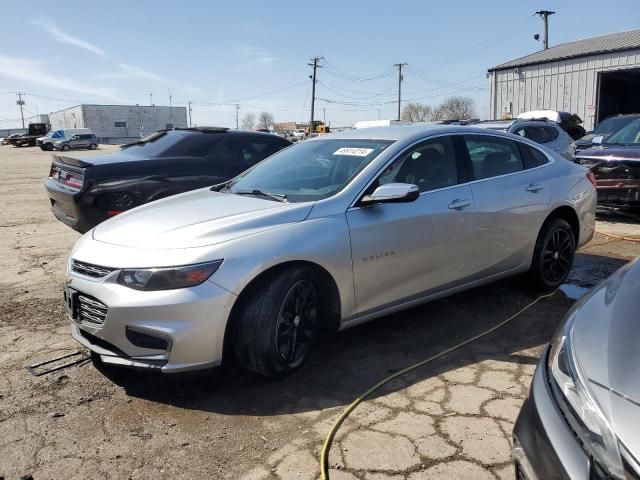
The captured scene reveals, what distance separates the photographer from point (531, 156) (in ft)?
16.1

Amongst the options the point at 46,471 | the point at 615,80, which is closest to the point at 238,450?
the point at 46,471

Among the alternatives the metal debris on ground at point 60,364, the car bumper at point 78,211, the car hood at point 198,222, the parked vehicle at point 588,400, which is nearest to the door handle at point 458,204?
the car hood at point 198,222

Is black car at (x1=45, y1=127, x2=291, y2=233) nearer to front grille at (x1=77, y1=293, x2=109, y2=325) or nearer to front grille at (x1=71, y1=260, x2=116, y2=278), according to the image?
front grille at (x1=71, y1=260, x2=116, y2=278)

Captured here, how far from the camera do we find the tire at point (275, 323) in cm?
313

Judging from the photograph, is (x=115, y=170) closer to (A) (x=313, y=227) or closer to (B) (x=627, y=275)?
(A) (x=313, y=227)

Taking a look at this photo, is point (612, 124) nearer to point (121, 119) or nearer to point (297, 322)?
point (297, 322)

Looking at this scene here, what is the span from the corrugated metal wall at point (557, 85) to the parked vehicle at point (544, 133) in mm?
15436

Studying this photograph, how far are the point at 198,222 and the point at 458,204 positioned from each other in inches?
76.8

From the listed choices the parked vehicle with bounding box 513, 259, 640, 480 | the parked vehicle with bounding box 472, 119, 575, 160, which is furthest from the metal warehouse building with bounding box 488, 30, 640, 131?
the parked vehicle with bounding box 513, 259, 640, 480

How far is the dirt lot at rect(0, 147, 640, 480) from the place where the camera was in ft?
8.54

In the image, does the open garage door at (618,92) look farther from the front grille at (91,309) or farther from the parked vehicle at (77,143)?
the parked vehicle at (77,143)

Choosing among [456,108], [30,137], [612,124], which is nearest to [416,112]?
[456,108]

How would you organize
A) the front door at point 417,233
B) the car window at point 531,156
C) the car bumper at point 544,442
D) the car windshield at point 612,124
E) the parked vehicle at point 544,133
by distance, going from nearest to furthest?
1. the car bumper at point 544,442
2. the front door at point 417,233
3. the car window at point 531,156
4. the parked vehicle at point 544,133
5. the car windshield at point 612,124

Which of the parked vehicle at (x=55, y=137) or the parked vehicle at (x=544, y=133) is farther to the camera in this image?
the parked vehicle at (x=55, y=137)
